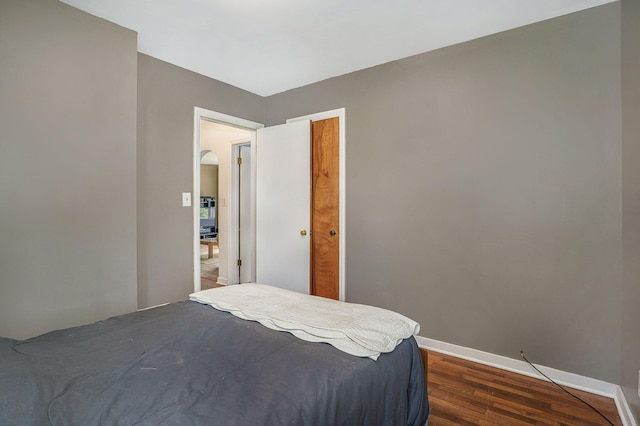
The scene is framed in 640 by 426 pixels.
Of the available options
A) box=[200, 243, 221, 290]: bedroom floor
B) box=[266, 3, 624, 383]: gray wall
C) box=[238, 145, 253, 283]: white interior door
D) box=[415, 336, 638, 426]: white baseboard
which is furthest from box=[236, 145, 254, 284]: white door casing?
box=[415, 336, 638, 426]: white baseboard

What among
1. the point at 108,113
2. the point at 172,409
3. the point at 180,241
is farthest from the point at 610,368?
the point at 108,113

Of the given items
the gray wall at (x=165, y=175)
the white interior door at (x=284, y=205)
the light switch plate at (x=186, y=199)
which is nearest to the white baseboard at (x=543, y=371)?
the white interior door at (x=284, y=205)

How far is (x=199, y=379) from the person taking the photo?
1.07 metres

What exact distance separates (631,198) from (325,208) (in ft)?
7.46

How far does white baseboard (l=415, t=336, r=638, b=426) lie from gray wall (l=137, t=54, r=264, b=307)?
2299mm

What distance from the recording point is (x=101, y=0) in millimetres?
1978

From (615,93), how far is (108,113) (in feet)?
11.1

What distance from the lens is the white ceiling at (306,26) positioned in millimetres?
2016

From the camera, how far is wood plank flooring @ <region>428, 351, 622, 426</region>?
1.74 m

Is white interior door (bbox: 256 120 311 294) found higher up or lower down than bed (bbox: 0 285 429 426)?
higher up

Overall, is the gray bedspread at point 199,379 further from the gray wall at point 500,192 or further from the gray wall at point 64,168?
the gray wall at point 500,192

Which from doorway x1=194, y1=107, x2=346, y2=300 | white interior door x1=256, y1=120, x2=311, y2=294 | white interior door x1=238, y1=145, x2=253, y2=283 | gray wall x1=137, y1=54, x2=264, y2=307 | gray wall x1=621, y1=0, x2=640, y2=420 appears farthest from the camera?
white interior door x1=238, y1=145, x2=253, y2=283

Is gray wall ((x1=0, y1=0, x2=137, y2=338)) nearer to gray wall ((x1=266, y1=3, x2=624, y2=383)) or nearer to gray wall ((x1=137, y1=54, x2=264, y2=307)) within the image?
gray wall ((x1=137, y1=54, x2=264, y2=307))

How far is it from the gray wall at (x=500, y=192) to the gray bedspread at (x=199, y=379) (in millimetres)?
1194
